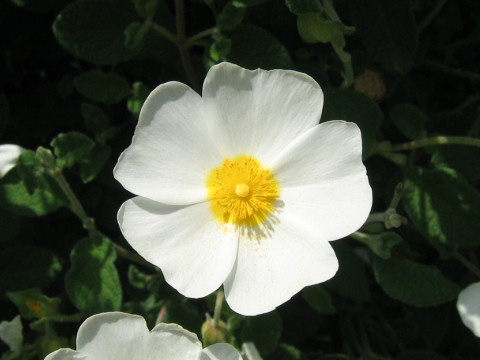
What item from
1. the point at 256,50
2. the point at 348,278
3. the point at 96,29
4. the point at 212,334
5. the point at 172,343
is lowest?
the point at 348,278

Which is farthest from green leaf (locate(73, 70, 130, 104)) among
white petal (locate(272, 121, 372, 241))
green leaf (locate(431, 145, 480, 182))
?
green leaf (locate(431, 145, 480, 182))

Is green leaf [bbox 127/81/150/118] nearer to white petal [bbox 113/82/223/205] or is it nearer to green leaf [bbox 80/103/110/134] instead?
green leaf [bbox 80/103/110/134]

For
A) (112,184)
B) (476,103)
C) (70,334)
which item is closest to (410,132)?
(476,103)

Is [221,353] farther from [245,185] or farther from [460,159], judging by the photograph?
[460,159]

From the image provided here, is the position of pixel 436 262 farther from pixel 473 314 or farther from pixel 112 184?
pixel 112 184

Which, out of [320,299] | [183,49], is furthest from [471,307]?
[183,49]

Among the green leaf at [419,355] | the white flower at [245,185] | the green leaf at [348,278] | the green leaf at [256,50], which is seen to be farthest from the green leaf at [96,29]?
the green leaf at [419,355]

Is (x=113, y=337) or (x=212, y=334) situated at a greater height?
(x=113, y=337)

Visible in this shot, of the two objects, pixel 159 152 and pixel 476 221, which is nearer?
pixel 159 152
